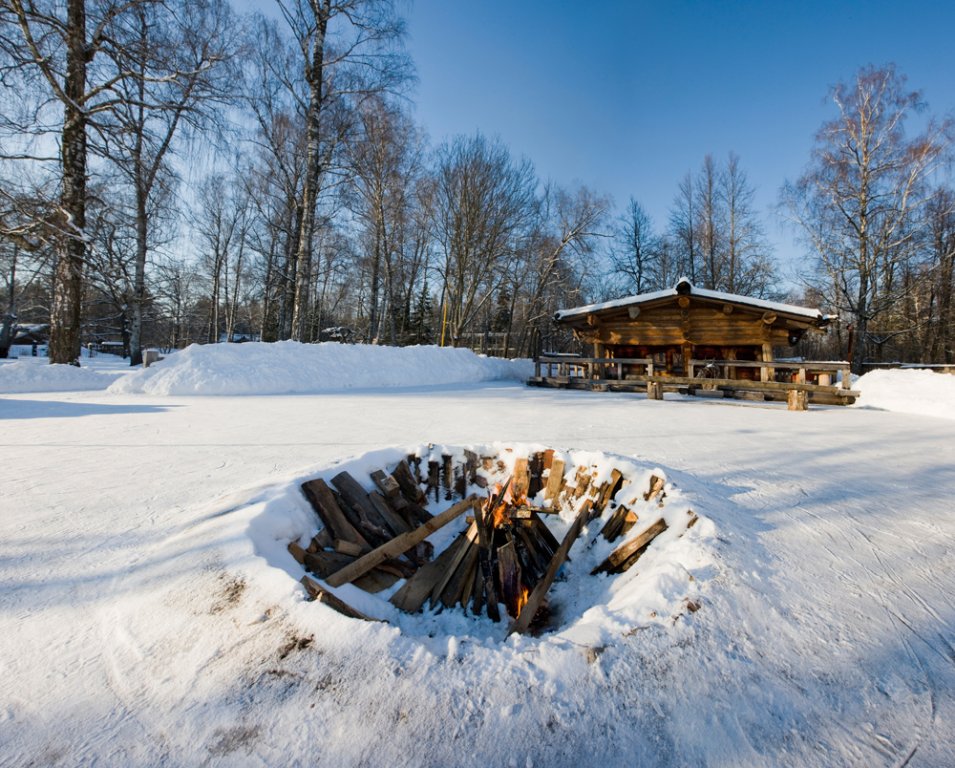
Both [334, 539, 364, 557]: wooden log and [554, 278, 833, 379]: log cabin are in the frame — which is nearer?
[334, 539, 364, 557]: wooden log

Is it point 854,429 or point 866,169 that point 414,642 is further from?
point 866,169

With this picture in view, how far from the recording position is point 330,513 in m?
2.86

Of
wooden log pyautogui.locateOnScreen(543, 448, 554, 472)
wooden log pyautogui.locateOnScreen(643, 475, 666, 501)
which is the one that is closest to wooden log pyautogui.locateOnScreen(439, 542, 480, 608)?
wooden log pyautogui.locateOnScreen(543, 448, 554, 472)

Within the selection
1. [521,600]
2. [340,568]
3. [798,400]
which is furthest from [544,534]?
[798,400]

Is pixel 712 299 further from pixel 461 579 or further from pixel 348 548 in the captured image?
pixel 348 548

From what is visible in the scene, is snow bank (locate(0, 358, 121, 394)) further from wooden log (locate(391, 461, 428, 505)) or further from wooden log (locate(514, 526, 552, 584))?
wooden log (locate(514, 526, 552, 584))

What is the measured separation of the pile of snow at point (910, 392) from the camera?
26.2 ft

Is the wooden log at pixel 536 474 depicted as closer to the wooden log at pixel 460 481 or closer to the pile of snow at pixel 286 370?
the wooden log at pixel 460 481

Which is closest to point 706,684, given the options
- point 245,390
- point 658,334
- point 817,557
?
point 817,557

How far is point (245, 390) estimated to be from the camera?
9.53 meters

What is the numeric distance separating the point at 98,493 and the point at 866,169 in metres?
24.8

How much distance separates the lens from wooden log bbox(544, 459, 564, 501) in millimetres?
3654

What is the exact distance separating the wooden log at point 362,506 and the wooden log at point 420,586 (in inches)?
18.2

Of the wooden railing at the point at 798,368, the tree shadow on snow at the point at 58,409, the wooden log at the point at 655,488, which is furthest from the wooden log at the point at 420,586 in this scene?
the wooden railing at the point at 798,368
